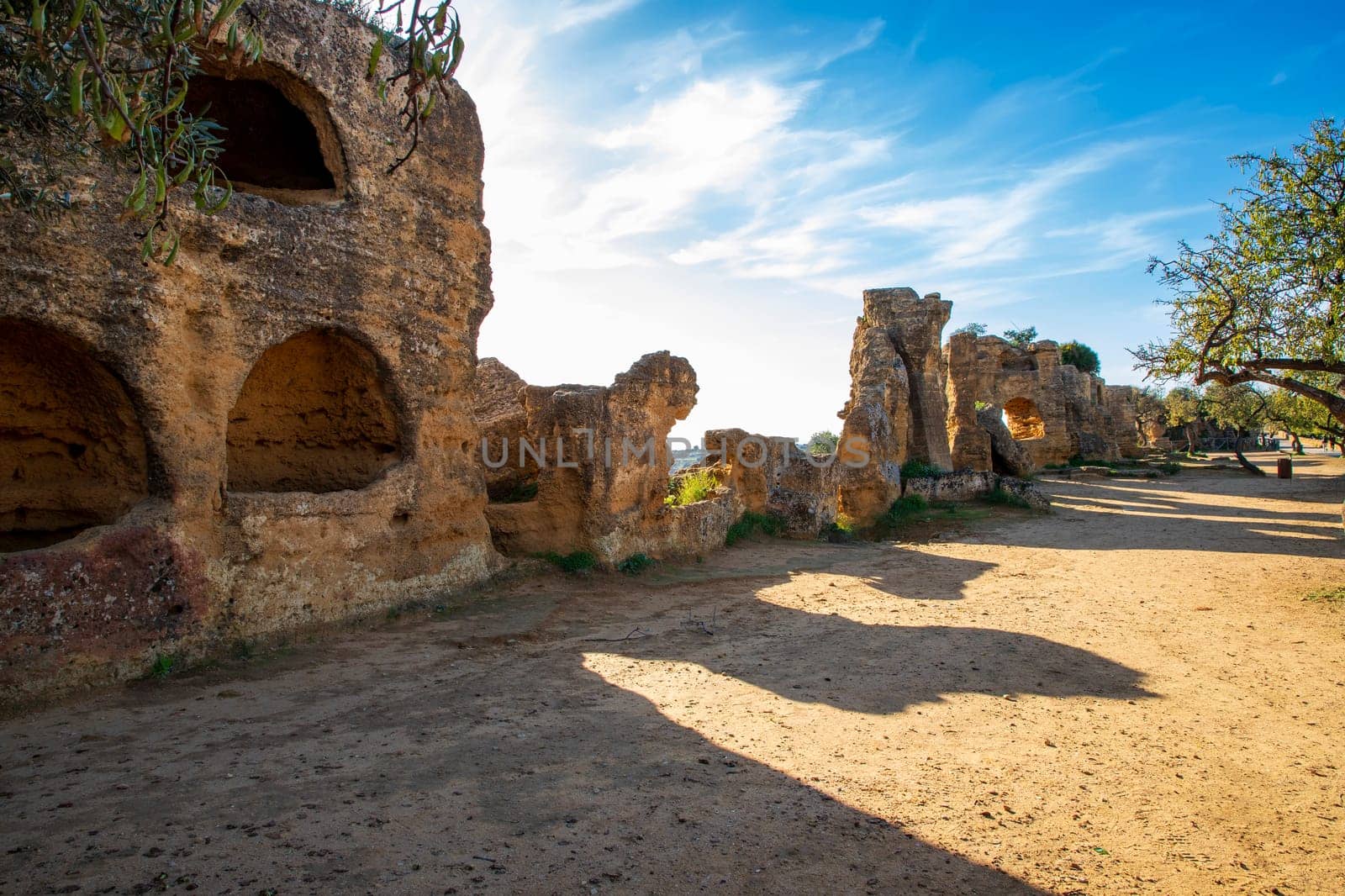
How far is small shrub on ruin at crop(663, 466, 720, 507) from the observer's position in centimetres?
1126

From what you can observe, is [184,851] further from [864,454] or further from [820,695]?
[864,454]

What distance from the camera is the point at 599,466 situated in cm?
855

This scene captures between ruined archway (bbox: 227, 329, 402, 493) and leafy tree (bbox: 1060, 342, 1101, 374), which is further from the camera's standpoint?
leafy tree (bbox: 1060, 342, 1101, 374)

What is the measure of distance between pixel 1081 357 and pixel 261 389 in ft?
149

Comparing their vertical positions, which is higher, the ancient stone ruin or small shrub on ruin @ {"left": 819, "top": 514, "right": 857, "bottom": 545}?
the ancient stone ruin

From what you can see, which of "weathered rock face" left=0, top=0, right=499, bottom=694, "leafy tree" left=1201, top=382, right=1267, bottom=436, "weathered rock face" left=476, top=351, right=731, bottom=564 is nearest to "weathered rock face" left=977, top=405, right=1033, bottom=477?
"leafy tree" left=1201, top=382, right=1267, bottom=436

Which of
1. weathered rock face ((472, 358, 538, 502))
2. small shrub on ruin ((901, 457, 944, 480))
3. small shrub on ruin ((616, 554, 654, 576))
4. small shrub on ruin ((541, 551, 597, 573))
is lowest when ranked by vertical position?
small shrub on ruin ((616, 554, 654, 576))

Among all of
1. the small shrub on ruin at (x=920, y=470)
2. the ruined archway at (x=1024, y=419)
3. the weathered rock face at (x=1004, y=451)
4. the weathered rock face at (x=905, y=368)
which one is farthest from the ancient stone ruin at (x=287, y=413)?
the ruined archway at (x=1024, y=419)

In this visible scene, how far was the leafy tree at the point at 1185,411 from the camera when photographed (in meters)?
32.5

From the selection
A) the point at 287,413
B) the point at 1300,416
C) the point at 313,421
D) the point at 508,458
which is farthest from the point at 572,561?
the point at 1300,416

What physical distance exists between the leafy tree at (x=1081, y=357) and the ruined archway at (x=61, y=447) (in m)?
45.0

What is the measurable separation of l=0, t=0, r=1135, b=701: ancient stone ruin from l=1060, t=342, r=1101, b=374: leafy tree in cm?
3947

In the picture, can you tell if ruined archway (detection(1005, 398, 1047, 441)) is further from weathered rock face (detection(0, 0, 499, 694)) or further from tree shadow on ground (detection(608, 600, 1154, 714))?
weathered rock face (detection(0, 0, 499, 694))

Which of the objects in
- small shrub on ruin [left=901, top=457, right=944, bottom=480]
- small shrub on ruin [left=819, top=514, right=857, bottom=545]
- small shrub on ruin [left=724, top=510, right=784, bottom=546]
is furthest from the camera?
small shrub on ruin [left=901, top=457, right=944, bottom=480]
